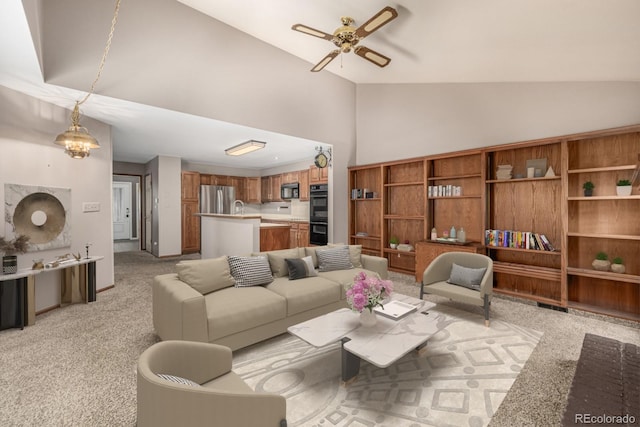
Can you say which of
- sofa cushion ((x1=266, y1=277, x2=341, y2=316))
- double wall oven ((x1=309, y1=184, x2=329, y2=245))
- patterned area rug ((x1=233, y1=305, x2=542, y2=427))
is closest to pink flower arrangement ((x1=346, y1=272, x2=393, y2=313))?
patterned area rug ((x1=233, y1=305, x2=542, y2=427))

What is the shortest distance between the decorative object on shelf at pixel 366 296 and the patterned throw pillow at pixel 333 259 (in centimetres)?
152

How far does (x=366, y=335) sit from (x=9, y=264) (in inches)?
155

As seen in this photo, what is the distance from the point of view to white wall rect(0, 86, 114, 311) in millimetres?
3314

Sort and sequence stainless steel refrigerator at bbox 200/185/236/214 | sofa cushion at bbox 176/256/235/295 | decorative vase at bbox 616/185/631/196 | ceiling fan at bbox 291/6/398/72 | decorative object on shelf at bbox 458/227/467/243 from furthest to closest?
stainless steel refrigerator at bbox 200/185/236/214 → decorative object on shelf at bbox 458/227/467/243 → decorative vase at bbox 616/185/631/196 → sofa cushion at bbox 176/256/235/295 → ceiling fan at bbox 291/6/398/72

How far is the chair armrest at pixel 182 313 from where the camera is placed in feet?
7.49

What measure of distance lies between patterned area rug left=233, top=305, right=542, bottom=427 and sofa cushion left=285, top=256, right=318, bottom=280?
0.73 m

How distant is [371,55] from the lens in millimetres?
3568

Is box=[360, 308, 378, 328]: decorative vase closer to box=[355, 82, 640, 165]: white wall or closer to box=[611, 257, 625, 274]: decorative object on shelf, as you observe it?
box=[611, 257, 625, 274]: decorative object on shelf

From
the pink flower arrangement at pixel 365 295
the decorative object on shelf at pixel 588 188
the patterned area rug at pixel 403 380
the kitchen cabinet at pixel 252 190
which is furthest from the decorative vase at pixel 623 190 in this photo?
the kitchen cabinet at pixel 252 190

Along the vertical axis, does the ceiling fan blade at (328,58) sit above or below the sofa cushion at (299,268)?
above

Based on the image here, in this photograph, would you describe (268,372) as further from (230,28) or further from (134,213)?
(134,213)

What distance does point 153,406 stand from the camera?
3.68ft

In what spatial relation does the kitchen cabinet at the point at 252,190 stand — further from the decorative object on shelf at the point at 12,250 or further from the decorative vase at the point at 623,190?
the decorative vase at the point at 623,190

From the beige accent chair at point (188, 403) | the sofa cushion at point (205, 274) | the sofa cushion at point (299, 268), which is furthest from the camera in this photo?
the sofa cushion at point (299, 268)
